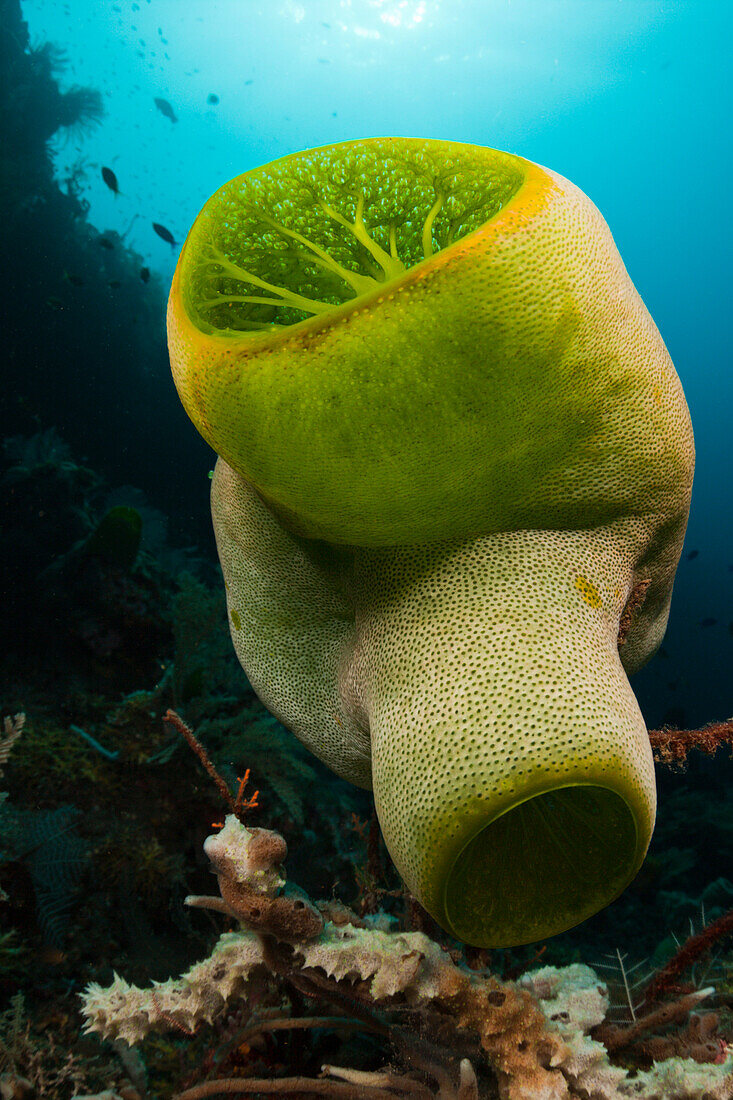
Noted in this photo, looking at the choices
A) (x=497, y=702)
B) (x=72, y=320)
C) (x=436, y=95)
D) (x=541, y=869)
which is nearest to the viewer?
(x=497, y=702)

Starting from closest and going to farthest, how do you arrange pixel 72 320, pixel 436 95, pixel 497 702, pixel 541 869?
1. pixel 497 702
2. pixel 541 869
3. pixel 72 320
4. pixel 436 95

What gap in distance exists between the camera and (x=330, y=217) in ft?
4.02

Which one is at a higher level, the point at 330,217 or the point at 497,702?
the point at 330,217

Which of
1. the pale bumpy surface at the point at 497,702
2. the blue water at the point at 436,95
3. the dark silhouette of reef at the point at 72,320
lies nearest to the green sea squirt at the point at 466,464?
the pale bumpy surface at the point at 497,702

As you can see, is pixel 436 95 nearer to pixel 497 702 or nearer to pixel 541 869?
pixel 497 702

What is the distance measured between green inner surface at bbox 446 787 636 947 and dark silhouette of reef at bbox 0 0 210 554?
8.86 meters

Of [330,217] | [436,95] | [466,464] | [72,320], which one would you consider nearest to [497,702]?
[466,464]

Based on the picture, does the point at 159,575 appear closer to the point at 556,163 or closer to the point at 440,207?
the point at 440,207

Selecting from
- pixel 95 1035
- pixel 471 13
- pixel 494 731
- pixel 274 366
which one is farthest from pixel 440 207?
pixel 471 13

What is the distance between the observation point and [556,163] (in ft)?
66.4

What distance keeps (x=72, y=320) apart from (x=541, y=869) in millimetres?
10749

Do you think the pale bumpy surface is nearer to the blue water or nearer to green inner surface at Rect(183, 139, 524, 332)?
green inner surface at Rect(183, 139, 524, 332)

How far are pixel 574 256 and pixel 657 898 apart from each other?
30.2ft

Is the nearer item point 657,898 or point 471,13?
point 657,898
